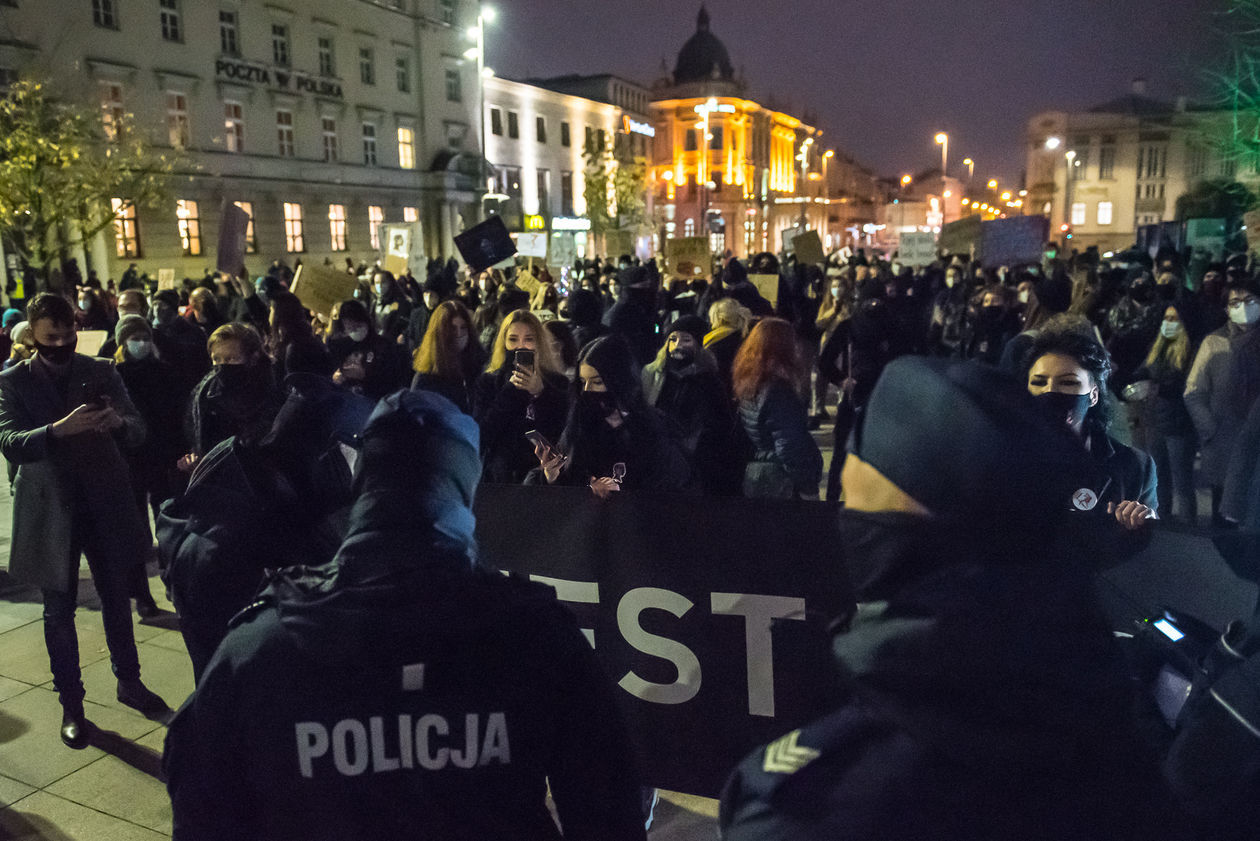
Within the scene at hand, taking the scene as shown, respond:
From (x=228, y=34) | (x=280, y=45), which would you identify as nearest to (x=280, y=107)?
(x=280, y=45)

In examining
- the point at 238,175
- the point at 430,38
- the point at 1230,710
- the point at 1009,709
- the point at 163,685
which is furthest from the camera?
the point at 430,38

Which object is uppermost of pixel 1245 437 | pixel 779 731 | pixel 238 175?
pixel 238 175

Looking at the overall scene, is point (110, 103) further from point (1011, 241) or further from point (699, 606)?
point (699, 606)

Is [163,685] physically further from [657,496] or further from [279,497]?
[657,496]

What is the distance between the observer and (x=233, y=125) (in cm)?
3366

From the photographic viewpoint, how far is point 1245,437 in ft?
15.0

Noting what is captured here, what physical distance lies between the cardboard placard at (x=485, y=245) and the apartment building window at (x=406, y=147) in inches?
1296

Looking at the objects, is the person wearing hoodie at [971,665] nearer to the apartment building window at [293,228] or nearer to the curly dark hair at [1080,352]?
the curly dark hair at [1080,352]

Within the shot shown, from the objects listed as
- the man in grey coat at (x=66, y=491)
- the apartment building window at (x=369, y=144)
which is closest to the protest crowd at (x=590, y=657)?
the man in grey coat at (x=66, y=491)

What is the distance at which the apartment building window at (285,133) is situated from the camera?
117 ft

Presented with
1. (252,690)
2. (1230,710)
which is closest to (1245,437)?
(1230,710)

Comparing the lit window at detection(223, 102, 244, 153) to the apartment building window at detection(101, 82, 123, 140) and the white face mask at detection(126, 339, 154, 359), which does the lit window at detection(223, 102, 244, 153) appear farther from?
the white face mask at detection(126, 339, 154, 359)

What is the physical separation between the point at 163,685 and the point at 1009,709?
4.93m

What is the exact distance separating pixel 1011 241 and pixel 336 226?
30.4 meters
